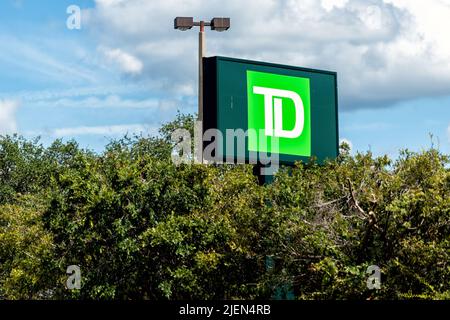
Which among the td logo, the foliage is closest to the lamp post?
the td logo

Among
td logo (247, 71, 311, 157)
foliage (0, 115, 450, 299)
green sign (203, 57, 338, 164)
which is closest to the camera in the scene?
foliage (0, 115, 450, 299)

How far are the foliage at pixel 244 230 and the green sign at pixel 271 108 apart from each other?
1.77 meters

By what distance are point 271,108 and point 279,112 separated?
0.34 m

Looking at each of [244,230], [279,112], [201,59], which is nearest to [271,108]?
[279,112]

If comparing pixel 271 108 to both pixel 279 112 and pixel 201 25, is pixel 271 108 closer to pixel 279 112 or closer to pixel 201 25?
pixel 279 112

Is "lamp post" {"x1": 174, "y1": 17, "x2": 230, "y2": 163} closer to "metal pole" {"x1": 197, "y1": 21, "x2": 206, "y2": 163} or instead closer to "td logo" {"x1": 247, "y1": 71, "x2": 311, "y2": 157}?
"metal pole" {"x1": 197, "y1": 21, "x2": 206, "y2": 163}

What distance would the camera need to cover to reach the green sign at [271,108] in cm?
2883

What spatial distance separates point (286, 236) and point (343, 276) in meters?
1.94

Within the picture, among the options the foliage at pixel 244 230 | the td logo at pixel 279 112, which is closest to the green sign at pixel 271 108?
the td logo at pixel 279 112

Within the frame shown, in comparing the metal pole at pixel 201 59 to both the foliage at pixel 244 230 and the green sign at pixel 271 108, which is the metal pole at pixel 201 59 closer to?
the green sign at pixel 271 108

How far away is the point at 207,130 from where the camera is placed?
28.5 meters

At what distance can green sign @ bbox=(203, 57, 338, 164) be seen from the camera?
28828 mm

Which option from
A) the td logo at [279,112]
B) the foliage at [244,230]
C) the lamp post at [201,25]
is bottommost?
the foliage at [244,230]
